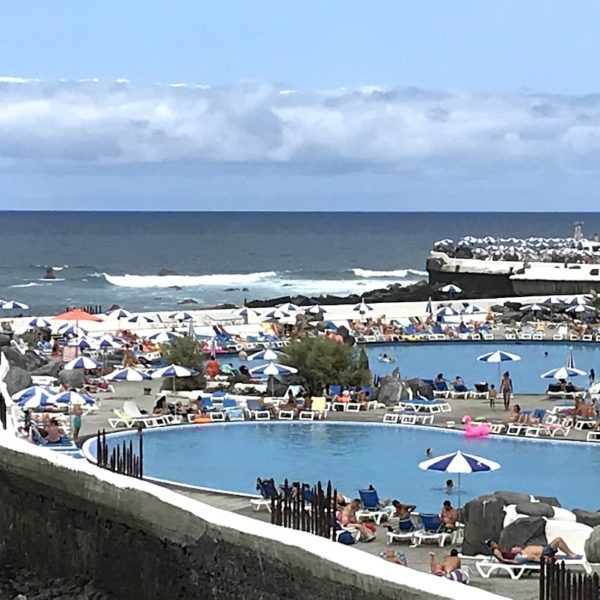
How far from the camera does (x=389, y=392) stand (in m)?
25.8

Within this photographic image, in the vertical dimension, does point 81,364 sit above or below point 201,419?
above

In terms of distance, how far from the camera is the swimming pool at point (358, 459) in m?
19.4

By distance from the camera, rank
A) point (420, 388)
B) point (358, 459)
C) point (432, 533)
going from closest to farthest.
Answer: point (432, 533), point (358, 459), point (420, 388)

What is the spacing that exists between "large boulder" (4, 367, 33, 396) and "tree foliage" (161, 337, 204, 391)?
3.17m

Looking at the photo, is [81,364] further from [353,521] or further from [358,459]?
[353,521]

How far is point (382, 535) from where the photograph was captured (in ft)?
51.3

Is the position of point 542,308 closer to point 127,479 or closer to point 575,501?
point 575,501

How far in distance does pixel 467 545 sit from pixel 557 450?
7.55m

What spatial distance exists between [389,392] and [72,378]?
6371mm

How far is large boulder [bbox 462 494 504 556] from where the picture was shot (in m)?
14.6

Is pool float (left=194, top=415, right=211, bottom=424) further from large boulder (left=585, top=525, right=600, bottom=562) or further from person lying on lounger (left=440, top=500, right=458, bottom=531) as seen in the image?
large boulder (left=585, top=525, right=600, bottom=562)

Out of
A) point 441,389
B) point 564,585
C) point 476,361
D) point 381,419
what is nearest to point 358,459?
point 381,419

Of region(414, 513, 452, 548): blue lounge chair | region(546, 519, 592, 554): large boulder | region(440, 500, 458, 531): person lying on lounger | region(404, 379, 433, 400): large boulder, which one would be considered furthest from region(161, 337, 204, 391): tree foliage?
region(546, 519, 592, 554): large boulder

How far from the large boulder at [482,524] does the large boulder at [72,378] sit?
44.4 ft
